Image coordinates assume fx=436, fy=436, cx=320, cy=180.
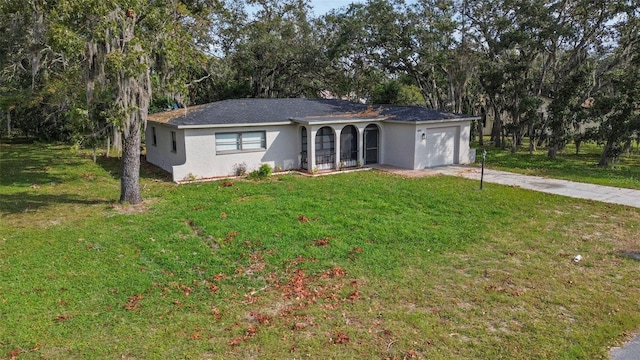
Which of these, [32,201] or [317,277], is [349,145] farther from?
[317,277]

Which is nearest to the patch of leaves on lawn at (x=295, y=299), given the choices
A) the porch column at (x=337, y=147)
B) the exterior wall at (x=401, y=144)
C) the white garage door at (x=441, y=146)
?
the porch column at (x=337, y=147)

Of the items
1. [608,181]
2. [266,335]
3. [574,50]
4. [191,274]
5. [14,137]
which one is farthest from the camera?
[14,137]

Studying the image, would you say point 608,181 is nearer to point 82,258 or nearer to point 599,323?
point 599,323

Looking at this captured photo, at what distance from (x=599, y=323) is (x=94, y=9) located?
1141 cm

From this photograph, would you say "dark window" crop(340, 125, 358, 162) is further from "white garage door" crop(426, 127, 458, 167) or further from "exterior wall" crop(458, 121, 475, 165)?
"exterior wall" crop(458, 121, 475, 165)

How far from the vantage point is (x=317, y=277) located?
730 centimetres

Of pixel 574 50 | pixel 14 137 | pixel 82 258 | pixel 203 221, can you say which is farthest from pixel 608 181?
pixel 14 137

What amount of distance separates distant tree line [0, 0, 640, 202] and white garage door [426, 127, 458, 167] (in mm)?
6445

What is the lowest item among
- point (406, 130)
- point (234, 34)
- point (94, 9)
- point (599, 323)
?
point (599, 323)

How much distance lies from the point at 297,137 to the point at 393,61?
1180cm

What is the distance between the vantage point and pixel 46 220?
10.6 metres

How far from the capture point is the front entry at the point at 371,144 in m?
19.4

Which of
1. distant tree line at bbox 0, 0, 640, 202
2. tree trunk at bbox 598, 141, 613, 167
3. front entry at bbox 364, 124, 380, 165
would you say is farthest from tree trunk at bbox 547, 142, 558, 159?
front entry at bbox 364, 124, 380, 165

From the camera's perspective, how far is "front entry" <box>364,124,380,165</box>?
63.6 feet
